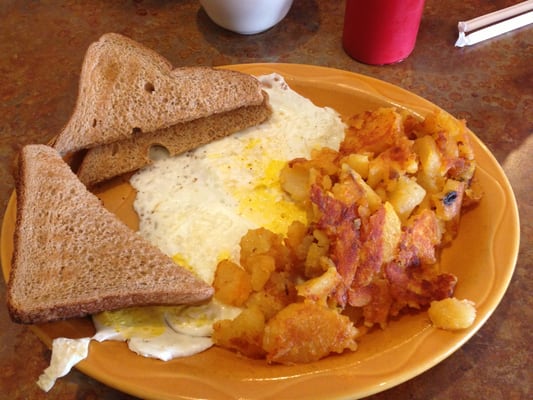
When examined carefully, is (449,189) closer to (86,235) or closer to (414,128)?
(414,128)

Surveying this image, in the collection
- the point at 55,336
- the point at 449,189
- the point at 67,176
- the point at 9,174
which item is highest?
the point at 449,189

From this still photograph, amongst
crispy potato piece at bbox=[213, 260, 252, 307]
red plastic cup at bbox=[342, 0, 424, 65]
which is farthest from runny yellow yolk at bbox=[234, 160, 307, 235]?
red plastic cup at bbox=[342, 0, 424, 65]

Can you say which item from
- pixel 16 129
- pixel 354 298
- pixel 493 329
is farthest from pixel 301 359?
pixel 16 129

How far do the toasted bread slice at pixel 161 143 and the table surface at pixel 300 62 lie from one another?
39 centimetres

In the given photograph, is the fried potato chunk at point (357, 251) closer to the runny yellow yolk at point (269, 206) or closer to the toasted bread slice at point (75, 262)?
the runny yellow yolk at point (269, 206)

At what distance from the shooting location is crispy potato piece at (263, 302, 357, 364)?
130cm

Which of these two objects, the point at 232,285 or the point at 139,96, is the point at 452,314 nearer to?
the point at 232,285

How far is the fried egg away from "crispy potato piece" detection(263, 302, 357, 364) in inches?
7.8

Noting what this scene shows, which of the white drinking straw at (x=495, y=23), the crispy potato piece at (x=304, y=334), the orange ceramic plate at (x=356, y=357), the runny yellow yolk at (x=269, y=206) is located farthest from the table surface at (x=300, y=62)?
the runny yellow yolk at (x=269, y=206)

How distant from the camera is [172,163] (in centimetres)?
191

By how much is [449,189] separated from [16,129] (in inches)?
67.5

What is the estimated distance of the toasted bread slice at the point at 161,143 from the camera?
1.88 m

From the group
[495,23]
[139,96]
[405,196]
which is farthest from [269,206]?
[495,23]

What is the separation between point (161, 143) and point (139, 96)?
0.62 ft
